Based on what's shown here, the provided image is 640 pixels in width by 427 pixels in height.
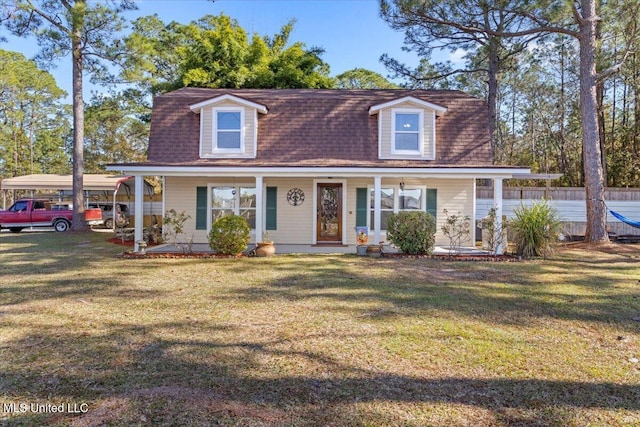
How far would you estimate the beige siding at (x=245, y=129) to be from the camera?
12203 mm

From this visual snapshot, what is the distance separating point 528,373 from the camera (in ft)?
11.5

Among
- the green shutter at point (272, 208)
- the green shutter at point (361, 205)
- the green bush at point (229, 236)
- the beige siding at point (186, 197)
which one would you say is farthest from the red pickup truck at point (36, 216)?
the green shutter at point (361, 205)

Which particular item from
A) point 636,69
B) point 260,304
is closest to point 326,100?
point 260,304

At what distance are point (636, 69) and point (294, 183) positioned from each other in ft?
69.0

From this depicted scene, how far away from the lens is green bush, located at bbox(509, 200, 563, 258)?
10242 mm

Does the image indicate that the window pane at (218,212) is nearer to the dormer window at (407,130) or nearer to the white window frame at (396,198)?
the white window frame at (396,198)

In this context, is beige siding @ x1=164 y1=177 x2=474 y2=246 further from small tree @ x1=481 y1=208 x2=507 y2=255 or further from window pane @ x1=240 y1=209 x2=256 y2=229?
small tree @ x1=481 y1=208 x2=507 y2=255

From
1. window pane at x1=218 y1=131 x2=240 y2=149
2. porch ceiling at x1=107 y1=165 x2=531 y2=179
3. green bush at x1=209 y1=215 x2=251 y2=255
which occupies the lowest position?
green bush at x1=209 y1=215 x2=251 y2=255

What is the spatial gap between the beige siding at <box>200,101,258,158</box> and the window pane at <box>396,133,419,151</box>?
15.1 feet

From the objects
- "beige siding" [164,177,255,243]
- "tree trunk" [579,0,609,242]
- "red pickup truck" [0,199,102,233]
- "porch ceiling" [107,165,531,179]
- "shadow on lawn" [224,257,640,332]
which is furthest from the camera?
"red pickup truck" [0,199,102,233]

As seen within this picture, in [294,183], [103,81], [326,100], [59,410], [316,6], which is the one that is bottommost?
[59,410]

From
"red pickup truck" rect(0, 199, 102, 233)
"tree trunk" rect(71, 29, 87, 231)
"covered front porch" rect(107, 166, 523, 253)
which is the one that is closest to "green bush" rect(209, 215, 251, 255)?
"covered front porch" rect(107, 166, 523, 253)

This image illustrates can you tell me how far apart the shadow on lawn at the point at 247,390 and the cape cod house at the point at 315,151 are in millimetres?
8638

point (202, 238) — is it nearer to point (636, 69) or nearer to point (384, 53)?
point (384, 53)
